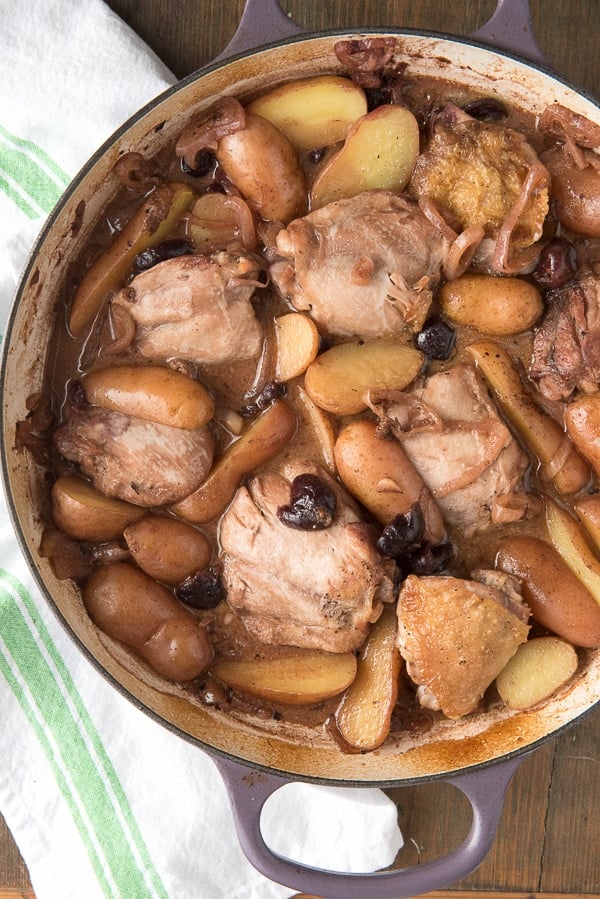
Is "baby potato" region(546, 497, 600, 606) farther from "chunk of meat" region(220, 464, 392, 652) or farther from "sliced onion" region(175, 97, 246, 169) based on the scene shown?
"sliced onion" region(175, 97, 246, 169)

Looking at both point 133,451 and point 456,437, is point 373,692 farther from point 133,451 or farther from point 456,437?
point 133,451

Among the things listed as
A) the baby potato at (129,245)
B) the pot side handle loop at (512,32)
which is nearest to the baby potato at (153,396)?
the baby potato at (129,245)

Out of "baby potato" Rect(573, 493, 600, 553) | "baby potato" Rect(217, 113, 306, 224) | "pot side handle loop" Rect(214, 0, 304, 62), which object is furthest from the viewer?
"baby potato" Rect(573, 493, 600, 553)

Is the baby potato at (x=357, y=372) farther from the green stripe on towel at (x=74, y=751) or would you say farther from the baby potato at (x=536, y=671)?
the green stripe on towel at (x=74, y=751)

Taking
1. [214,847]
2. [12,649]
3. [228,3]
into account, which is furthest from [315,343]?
[214,847]

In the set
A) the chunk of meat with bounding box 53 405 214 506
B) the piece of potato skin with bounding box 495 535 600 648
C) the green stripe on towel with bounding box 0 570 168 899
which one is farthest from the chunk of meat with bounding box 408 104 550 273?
the green stripe on towel with bounding box 0 570 168 899

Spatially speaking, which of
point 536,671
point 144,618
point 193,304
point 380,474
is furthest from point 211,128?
point 536,671
